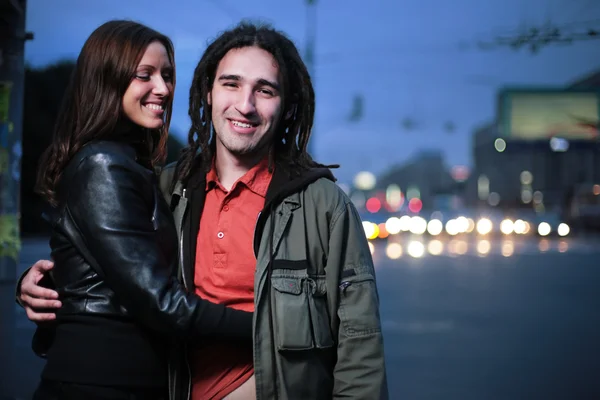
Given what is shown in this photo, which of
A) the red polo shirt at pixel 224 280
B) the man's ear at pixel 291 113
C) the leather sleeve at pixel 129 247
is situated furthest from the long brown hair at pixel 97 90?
the man's ear at pixel 291 113

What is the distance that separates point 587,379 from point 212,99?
596cm

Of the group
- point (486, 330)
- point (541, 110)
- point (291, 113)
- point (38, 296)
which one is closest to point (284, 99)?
point (291, 113)

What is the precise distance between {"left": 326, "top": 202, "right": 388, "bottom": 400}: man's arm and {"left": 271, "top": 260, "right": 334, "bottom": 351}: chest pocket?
0.19 feet

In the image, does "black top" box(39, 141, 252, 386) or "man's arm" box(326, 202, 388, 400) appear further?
"man's arm" box(326, 202, 388, 400)

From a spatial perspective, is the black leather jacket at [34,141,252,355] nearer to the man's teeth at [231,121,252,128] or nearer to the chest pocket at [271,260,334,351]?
the chest pocket at [271,260,334,351]

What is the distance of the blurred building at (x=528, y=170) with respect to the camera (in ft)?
222

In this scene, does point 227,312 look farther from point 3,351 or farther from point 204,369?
point 3,351

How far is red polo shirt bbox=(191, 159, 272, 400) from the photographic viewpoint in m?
2.86

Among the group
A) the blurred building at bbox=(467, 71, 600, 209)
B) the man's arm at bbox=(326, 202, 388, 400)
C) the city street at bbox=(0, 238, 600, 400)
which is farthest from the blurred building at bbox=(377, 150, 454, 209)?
the man's arm at bbox=(326, 202, 388, 400)

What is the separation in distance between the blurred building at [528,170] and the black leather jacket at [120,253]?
60576 millimetres

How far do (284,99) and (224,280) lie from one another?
774mm

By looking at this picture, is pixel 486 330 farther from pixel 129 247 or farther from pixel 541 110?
pixel 541 110

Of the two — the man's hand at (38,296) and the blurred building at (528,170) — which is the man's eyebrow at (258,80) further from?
the blurred building at (528,170)

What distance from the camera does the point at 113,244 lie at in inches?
99.3
